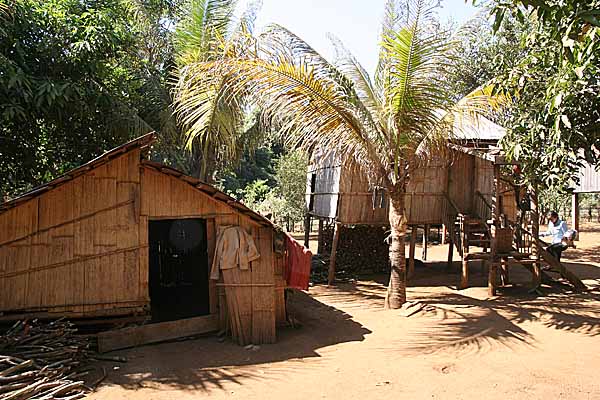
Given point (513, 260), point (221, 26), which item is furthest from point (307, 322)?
point (221, 26)

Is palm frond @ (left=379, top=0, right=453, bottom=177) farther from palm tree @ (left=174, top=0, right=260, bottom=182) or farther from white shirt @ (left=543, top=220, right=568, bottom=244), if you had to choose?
white shirt @ (left=543, top=220, right=568, bottom=244)

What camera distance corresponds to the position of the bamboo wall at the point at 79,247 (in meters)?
6.89

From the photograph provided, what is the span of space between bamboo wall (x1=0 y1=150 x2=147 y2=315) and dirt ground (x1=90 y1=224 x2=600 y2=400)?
99 centimetres

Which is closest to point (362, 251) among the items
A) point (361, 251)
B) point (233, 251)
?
point (361, 251)

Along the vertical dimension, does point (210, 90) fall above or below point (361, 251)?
above

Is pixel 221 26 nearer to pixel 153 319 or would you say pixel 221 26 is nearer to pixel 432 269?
pixel 153 319

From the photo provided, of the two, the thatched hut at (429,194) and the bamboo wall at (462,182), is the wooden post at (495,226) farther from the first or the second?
the bamboo wall at (462,182)

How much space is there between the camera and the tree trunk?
376 inches

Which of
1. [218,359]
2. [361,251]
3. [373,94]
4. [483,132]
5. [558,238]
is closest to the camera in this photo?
[218,359]

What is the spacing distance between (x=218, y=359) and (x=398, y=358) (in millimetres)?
2473

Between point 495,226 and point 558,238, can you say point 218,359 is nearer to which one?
point 495,226

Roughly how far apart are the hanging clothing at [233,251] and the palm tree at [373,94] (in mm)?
2011

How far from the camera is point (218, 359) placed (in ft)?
22.7

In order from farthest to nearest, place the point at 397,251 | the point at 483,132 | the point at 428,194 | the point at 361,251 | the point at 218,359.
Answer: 1. the point at 361,251
2. the point at 428,194
3. the point at 483,132
4. the point at 397,251
5. the point at 218,359
